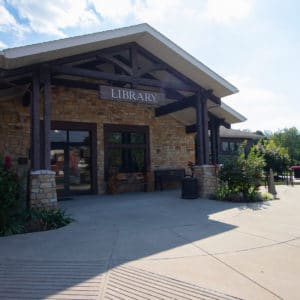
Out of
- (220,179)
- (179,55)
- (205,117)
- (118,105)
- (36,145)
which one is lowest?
(220,179)

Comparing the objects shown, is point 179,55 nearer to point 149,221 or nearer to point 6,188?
point 149,221

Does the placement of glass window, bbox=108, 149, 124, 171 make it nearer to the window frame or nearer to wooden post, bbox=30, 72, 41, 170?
the window frame

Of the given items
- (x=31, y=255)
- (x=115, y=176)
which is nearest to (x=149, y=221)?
(x=31, y=255)

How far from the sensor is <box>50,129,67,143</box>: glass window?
1044 cm

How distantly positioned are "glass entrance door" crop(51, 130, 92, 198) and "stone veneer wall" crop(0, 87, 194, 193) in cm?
48

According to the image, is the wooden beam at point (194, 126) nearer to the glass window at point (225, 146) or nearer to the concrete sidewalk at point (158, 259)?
the concrete sidewalk at point (158, 259)

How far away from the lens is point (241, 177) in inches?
357

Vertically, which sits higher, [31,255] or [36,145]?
[36,145]

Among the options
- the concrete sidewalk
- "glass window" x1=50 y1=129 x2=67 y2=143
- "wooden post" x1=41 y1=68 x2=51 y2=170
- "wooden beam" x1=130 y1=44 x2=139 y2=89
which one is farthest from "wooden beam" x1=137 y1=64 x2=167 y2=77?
the concrete sidewalk

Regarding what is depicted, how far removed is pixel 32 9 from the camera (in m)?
7.27

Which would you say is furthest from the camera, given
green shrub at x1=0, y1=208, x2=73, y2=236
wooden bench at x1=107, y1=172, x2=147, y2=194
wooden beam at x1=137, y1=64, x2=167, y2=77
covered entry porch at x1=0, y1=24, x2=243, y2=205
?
wooden bench at x1=107, y1=172, x2=147, y2=194

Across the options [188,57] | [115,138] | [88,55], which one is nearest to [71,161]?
[115,138]

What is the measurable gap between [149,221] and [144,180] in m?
6.05

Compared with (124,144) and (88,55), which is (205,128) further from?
(88,55)
